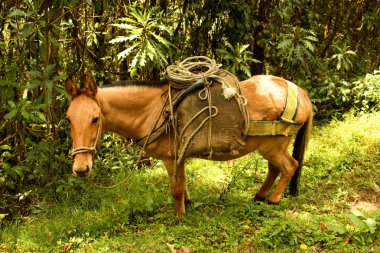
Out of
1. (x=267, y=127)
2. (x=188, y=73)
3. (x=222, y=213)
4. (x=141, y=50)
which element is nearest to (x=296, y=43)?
(x=141, y=50)

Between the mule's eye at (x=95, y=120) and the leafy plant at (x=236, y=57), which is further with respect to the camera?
the leafy plant at (x=236, y=57)

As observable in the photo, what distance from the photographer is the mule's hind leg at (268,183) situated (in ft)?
14.4

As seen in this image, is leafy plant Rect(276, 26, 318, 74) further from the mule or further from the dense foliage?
the mule

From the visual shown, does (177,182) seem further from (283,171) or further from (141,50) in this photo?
(141,50)

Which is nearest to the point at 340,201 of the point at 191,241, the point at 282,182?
the point at 282,182

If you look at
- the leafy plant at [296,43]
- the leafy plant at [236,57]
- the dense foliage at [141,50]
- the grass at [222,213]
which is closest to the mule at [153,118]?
the grass at [222,213]

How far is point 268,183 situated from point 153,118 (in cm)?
156

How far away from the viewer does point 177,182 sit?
13.0 feet

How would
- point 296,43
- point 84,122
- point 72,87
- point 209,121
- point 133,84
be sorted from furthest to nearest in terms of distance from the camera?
point 296,43 → point 133,84 → point 209,121 → point 72,87 → point 84,122

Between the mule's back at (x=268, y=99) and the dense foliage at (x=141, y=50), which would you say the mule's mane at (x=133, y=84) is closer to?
the dense foliage at (x=141, y=50)

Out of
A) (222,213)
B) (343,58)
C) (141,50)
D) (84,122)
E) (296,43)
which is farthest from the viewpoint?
(343,58)

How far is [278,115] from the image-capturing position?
3.82 m

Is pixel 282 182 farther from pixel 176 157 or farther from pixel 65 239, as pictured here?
pixel 65 239

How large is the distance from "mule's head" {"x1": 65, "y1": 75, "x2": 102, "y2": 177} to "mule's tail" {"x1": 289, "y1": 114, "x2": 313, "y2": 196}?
2183 millimetres
